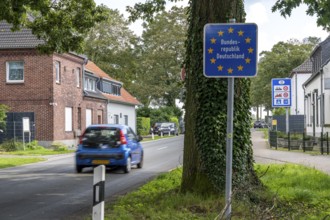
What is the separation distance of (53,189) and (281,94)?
44.9 ft

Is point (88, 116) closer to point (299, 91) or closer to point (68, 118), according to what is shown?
point (68, 118)

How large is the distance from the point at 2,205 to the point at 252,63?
20.4 feet

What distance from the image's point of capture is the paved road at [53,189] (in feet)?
31.9

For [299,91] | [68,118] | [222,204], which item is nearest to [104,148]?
[222,204]

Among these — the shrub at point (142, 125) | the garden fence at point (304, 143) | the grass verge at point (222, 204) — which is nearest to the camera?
the grass verge at point (222, 204)

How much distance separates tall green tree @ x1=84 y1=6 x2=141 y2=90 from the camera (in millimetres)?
69812

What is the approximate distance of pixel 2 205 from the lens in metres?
10.7

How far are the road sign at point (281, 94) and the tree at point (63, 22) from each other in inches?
358

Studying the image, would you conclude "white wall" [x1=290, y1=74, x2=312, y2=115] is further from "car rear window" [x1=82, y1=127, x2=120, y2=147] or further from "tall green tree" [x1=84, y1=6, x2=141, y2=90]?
"car rear window" [x1=82, y1=127, x2=120, y2=147]

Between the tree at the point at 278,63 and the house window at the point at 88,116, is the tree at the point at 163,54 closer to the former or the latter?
the tree at the point at 278,63

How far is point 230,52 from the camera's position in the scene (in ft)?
22.5

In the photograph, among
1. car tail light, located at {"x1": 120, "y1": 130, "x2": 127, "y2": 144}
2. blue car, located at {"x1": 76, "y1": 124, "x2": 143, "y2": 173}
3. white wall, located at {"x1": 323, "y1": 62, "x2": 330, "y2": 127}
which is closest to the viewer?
blue car, located at {"x1": 76, "y1": 124, "x2": 143, "y2": 173}

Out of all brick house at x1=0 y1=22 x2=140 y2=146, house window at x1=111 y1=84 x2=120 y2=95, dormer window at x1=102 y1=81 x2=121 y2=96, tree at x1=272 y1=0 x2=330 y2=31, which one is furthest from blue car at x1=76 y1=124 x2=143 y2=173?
house window at x1=111 y1=84 x2=120 y2=95

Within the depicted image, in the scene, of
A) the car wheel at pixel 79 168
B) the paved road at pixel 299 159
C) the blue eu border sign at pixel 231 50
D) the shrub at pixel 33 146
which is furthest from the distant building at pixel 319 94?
the blue eu border sign at pixel 231 50
